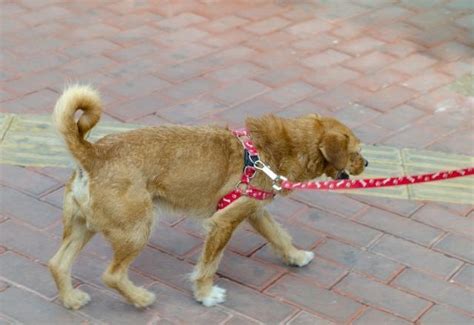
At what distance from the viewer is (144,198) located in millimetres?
4090

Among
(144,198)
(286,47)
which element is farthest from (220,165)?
(286,47)

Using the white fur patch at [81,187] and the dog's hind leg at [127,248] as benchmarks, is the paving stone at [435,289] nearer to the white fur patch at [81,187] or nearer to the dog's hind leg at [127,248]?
the dog's hind leg at [127,248]

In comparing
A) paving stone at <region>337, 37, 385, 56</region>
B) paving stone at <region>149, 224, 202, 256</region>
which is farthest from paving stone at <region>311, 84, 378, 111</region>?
paving stone at <region>149, 224, 202, 256</region>

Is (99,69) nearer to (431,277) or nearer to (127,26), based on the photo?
(127,26)

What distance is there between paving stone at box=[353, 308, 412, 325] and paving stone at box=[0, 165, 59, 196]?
210 centimetres

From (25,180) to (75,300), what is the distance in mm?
1365

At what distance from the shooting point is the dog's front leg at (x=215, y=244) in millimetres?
4305

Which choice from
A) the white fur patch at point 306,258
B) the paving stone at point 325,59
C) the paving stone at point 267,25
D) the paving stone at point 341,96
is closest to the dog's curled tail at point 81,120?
the white fur patch at point 306,258

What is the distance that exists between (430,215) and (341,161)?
4.07ft

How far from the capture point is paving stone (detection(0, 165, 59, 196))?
5.28 metres

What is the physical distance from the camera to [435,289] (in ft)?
15.3

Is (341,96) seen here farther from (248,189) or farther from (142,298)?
(142,298)

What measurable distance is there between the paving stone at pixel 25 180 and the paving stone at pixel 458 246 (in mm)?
2369

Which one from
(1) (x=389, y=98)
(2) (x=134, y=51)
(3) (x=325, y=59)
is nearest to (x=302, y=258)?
(1) (x=389, y=98)
